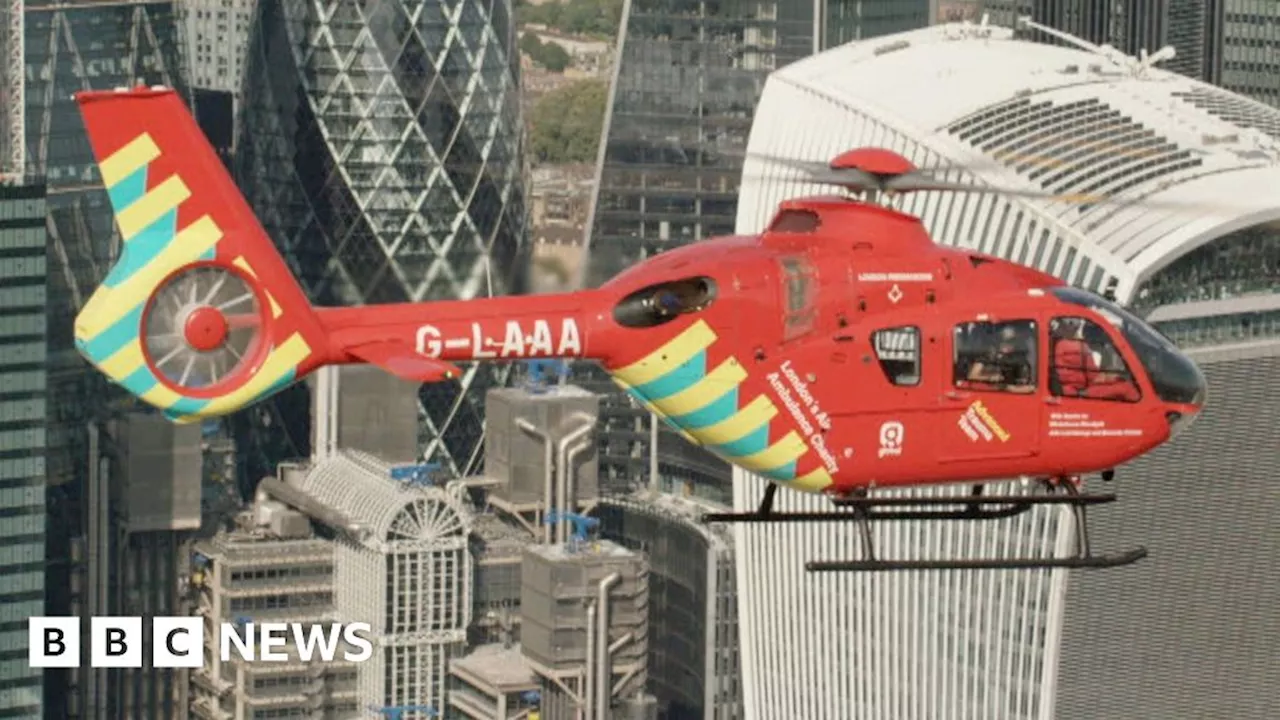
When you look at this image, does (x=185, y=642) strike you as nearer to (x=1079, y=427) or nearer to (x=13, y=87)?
(x=13, y=87)

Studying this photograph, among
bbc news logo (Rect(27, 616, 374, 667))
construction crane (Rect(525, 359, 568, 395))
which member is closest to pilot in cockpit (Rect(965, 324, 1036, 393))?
bbc news logo (Rect(27, 616, 374, 667))

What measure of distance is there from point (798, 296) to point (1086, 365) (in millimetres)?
4424

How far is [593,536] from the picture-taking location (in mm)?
173125

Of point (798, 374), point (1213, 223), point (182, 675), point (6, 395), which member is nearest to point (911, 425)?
point (798, 374)

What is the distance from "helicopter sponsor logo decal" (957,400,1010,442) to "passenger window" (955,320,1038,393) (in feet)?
1.08

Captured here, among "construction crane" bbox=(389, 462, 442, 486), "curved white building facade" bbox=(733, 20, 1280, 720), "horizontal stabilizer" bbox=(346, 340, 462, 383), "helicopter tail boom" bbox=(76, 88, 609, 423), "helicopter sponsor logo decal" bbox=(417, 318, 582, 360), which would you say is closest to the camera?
"horizontal stabilizer" bbox=(346, 340, 462, 383)

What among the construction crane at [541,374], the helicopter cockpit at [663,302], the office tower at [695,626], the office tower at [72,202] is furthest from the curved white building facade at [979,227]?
the helicopter cockpit at [663,302]

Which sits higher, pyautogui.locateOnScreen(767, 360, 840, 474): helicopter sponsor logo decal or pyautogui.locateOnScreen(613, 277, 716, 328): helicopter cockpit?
pyautogui.locateOnScreen(613, 277, 716, 328): helicopter cockpit

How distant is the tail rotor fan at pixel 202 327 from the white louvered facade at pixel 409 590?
10252 centimetres

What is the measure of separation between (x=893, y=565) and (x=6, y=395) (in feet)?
320

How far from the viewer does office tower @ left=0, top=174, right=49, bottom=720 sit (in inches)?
6275

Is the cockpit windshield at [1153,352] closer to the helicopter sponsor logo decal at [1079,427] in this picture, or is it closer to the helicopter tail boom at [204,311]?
the helicopter sponsor logo decal at [1079,427]

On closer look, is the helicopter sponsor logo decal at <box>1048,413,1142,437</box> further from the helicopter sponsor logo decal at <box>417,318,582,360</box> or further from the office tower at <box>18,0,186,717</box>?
the office tower at <box>18,0,186,717</box>

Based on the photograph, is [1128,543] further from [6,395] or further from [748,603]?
[6,395]
